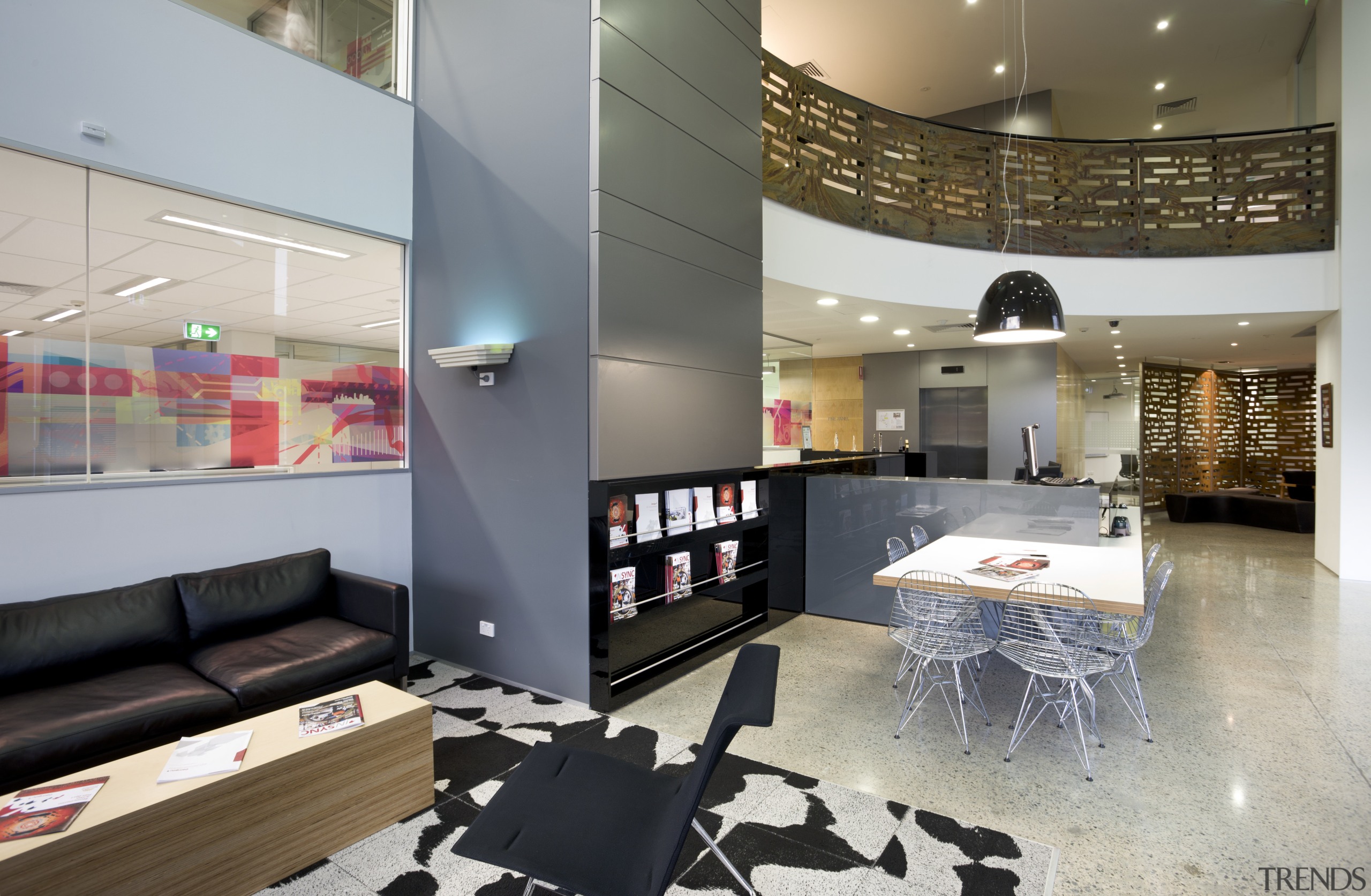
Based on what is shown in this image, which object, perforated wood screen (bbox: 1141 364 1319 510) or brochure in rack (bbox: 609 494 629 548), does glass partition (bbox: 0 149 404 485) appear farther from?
perforated wood screen (bbox: 1141 364 1319 510)

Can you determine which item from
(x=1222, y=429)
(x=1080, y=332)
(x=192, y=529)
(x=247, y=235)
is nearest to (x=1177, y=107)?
(x=1080, y=332)

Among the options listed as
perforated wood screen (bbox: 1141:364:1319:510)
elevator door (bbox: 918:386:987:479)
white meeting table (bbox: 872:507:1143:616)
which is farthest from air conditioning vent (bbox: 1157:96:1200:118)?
white meeting table (bbox: 872:507:1143:616)

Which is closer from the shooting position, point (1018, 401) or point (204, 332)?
point (204, 332)

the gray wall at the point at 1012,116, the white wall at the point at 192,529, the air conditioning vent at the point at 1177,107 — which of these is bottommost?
the white wall at the point at 192,529

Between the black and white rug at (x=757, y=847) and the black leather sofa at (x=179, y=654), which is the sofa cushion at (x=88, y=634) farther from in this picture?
the black and white rug at (x=757, y=847)

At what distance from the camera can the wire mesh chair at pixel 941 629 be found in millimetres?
3471

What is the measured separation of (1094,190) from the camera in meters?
Answer: 7.97

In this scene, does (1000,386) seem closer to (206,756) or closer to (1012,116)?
(1012,116)

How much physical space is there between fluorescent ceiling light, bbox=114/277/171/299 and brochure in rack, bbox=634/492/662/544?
2.88 metres

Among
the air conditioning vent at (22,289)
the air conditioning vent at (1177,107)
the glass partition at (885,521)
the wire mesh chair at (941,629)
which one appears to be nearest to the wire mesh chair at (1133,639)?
the wire mesh chair at (941,629)

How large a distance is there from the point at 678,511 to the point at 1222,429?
607 inches

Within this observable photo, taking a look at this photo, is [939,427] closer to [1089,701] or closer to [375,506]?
[1089,701]

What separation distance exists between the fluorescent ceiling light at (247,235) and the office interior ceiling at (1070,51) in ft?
23.1

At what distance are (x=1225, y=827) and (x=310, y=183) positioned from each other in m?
5.75
